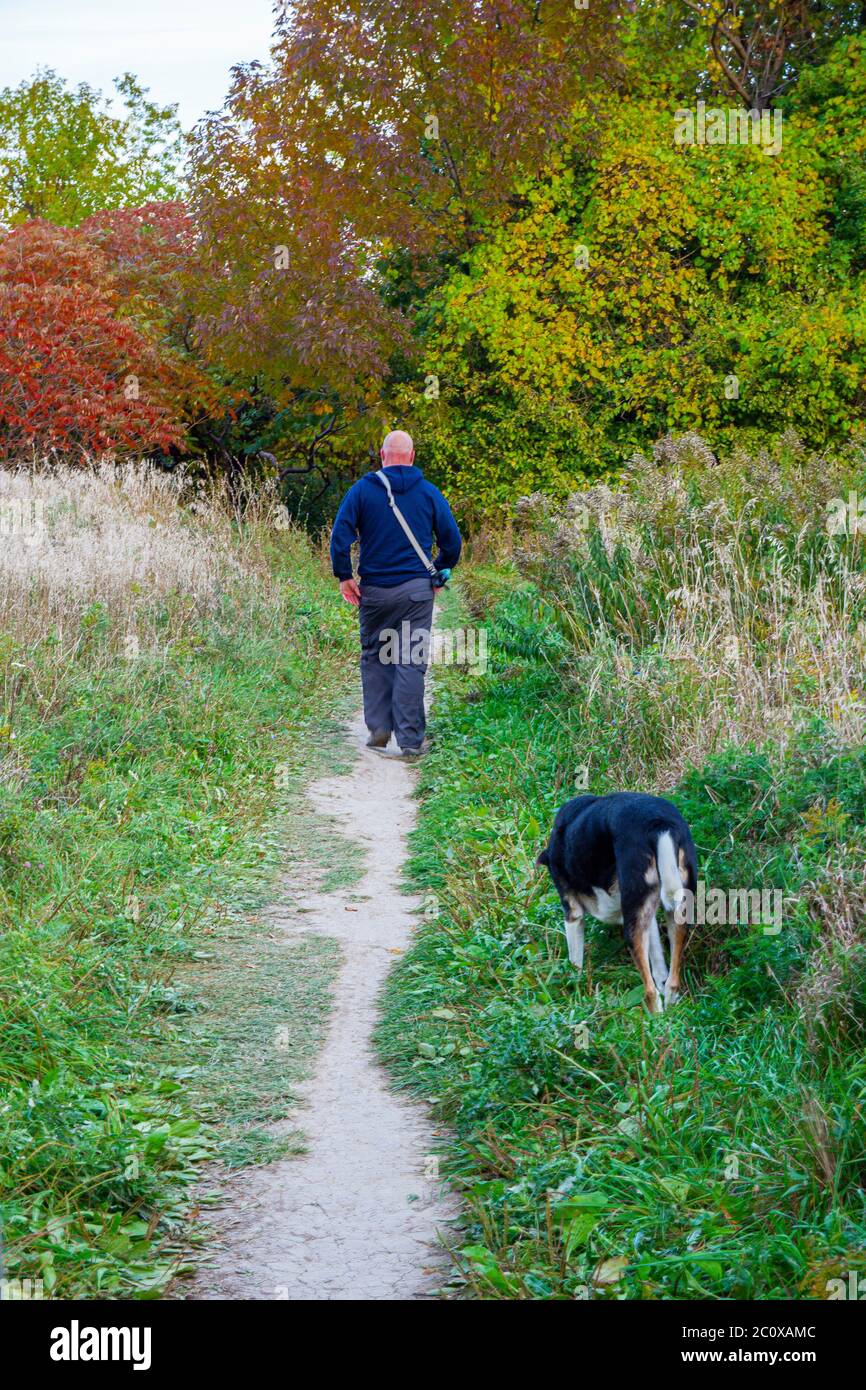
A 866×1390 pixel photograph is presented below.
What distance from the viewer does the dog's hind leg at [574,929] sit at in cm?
521

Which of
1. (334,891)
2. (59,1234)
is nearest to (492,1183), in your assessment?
(59,1234)

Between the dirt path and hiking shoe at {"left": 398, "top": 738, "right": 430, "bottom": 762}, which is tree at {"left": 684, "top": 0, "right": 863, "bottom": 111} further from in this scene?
the dirt path

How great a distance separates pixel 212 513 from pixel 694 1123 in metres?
10.6

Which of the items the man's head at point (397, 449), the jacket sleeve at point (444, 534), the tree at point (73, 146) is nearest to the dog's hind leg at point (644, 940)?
the jacket sleeve at point (444, 534)

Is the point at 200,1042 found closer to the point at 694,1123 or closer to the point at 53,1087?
the point at 53,1087

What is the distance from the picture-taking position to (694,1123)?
153 inches

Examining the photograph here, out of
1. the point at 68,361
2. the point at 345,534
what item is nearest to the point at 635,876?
the point at 345,534

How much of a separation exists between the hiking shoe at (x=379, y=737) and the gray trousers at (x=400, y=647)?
0.34ft

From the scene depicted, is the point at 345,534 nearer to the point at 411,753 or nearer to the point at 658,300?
the point at 411,753

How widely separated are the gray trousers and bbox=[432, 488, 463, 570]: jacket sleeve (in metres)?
0.22

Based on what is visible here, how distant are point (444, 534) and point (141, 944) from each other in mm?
4828

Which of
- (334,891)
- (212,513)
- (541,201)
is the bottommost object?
(334,891)

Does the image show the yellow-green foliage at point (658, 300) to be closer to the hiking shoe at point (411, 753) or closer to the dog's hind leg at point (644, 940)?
the hiking shoe at point (411, 753)

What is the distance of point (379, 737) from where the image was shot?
985cm
